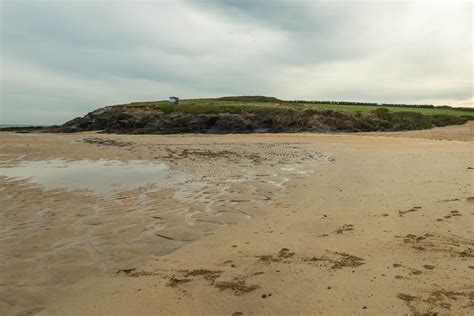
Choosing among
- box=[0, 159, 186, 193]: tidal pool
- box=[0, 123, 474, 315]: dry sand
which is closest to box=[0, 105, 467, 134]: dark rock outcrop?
box=[0, 159, 186, 193]: tidal pool

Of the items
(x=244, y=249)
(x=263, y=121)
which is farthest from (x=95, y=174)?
(x=263, y=121)

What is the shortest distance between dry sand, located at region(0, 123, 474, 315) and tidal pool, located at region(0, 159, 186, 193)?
0.89m

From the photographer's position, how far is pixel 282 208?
7.98 meters

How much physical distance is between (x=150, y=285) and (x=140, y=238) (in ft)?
6.27

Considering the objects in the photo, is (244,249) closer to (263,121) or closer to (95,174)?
(95,174)

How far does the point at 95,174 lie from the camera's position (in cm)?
1323

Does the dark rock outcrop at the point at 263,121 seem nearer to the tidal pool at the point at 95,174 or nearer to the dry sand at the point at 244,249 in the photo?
the tidal pool at the point at 95,174

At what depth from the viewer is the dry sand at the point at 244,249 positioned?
4.00 meters

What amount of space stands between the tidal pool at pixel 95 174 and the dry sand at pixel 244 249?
89 centimetres

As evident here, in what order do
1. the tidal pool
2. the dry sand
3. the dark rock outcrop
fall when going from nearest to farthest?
the dry sand < the tidal pool < the dark rock outcrop

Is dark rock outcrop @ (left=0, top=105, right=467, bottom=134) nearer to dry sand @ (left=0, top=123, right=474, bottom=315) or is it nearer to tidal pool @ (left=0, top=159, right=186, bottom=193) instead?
tidal pool @ (left=0, top=159, right=186, bottom=193)

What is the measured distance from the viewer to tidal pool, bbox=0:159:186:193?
11.1 meters

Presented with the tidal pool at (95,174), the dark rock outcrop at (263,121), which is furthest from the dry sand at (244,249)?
the dark rock outcrop at (263,121)

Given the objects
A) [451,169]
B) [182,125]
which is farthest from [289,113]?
[451,169]
